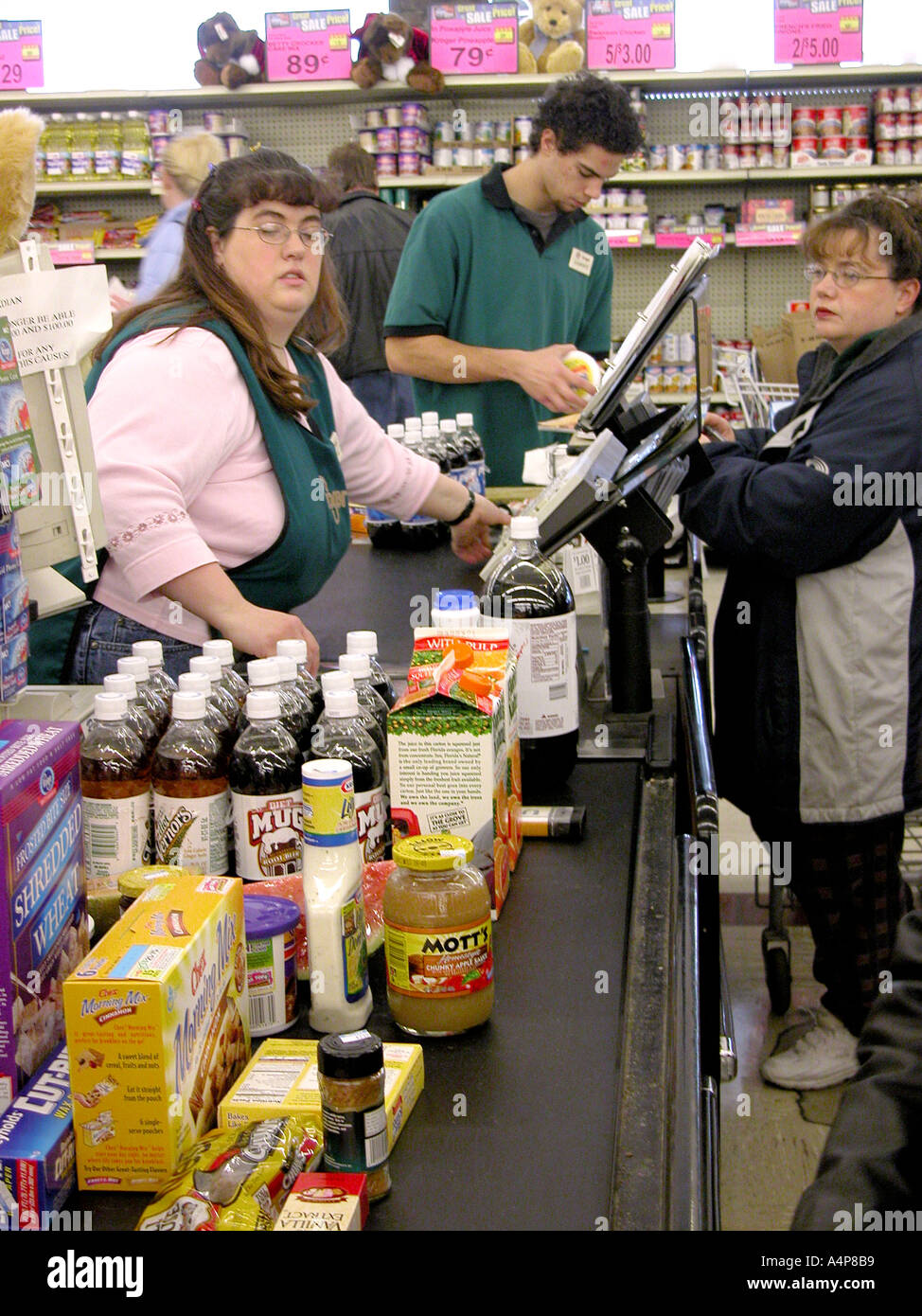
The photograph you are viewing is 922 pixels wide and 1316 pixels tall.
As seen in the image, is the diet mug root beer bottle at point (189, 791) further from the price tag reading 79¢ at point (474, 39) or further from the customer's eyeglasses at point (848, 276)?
the price tag reading 79¢ at point (474, 39)

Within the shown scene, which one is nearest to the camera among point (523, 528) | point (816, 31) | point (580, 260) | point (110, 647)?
point (523, 528)

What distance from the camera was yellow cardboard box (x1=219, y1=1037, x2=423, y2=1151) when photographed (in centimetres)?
99

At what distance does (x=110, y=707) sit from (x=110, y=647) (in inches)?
30.0

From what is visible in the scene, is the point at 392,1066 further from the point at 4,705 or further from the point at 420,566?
the point at 420,566

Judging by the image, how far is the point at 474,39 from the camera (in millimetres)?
6434

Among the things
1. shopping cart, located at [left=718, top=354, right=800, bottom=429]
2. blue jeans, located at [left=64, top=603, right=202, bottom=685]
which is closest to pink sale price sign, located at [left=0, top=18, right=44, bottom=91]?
shopping cart, located at [left=718, top=354, right=800, bottom=429]

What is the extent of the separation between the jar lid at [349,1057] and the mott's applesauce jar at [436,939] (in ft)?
0.64

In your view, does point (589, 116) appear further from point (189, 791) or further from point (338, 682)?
point (189, 791)

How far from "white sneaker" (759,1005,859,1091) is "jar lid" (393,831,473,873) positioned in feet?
5.93

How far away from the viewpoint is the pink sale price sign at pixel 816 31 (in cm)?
625

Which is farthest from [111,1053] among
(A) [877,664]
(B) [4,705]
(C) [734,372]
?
(C) [734,372]

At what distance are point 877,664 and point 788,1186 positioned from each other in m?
1.01

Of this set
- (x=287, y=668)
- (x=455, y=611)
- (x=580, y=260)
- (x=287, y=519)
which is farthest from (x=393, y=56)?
(x=287, y=668)
